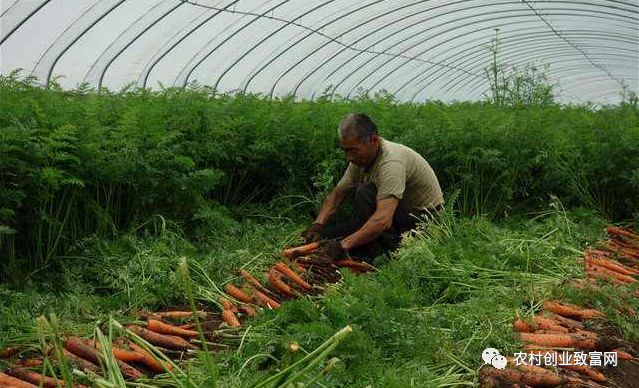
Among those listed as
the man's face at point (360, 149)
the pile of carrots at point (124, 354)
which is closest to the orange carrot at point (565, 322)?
the pile of carrots at point (124, 354)

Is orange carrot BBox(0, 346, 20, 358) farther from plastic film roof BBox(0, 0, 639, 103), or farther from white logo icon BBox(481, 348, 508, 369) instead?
plastic film roof BBox(0, 0, 639, 103)

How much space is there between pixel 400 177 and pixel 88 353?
2967 mm

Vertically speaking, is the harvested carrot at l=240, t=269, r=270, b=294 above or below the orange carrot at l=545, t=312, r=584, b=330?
above

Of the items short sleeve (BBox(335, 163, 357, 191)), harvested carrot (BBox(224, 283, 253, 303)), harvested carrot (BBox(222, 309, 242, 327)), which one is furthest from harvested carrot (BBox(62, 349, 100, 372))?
short sleeve (BBox(335, 163, 357, 191))

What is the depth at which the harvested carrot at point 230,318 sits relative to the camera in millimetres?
4109

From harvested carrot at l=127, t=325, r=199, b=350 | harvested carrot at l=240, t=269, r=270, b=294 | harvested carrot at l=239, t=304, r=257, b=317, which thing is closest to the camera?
harvested carrot at l=127, t=325, r=199, b=350

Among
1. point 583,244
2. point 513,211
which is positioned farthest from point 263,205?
point 583,244

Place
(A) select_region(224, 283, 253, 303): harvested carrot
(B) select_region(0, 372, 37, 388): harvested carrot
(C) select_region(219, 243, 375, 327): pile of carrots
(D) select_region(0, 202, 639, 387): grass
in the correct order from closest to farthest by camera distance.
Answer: (B) select_region(0, 372, 37, 388): harvested carrot → (D) select_region(0, 202, 639, 387): grass → (C) select_region(219, 243, 375, 327): pile of carrots → (A) select_region(224, 283, 253, 303): harvested carrot

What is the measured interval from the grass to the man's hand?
30cm

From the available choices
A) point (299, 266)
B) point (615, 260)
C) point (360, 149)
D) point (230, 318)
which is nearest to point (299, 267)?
point (299, 266)

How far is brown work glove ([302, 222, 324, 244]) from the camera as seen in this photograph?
20.2ft

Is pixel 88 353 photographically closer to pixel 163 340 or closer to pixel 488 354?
pixel 163 340

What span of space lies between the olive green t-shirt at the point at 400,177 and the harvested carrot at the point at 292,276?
0.96m

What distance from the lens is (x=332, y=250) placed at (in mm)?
5629
